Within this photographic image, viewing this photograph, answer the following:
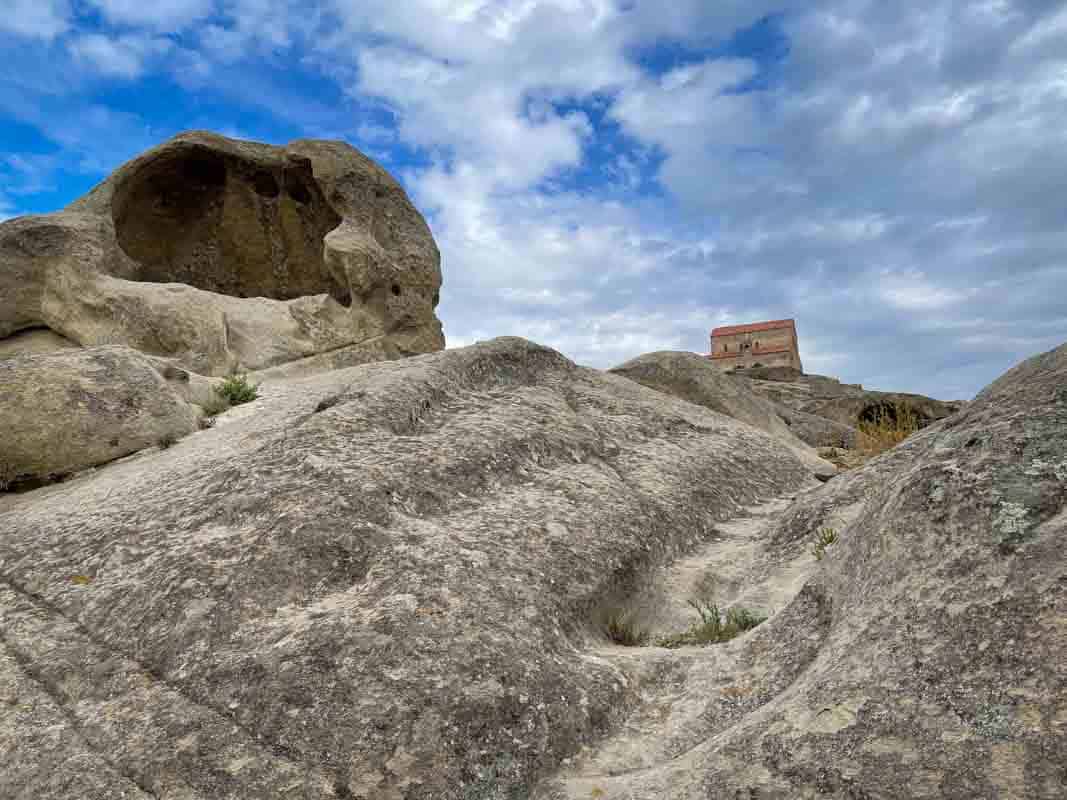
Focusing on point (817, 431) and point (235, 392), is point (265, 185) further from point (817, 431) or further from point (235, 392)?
point (817, 431)

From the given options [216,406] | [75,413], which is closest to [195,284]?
[216,406]

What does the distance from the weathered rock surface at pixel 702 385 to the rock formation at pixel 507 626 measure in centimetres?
701

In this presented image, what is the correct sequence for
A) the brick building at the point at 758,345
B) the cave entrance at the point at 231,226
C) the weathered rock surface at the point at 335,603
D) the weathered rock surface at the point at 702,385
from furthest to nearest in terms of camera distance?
the brick building at the point at 758,345, the cave entrance at the point at 231,226, the weathered rock surface at the point at 702,385, the weathered rock surface at the point at 335,603

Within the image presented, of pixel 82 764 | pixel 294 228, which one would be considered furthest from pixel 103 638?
pixel 294 228

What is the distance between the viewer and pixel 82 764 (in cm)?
389

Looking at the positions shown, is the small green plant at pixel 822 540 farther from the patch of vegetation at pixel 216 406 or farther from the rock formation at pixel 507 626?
the patch of vegetation at pixel 216 406

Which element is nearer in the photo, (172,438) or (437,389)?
(437,389)

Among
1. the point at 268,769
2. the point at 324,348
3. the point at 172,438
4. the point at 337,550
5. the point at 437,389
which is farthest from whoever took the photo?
the point at 324,348

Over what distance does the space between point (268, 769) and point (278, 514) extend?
6.32 ft

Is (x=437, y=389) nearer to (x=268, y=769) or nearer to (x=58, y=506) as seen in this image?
(x=58, y=506)

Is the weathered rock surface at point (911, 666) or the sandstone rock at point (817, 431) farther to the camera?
the sandstone rock at point (817, 431)

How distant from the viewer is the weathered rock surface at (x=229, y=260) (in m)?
14.9

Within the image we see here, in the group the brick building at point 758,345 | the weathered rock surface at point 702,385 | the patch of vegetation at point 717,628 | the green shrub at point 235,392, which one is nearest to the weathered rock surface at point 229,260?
the green shrub at point 235,392

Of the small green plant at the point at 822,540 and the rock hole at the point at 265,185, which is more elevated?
the rock hole at the point at 265,185
